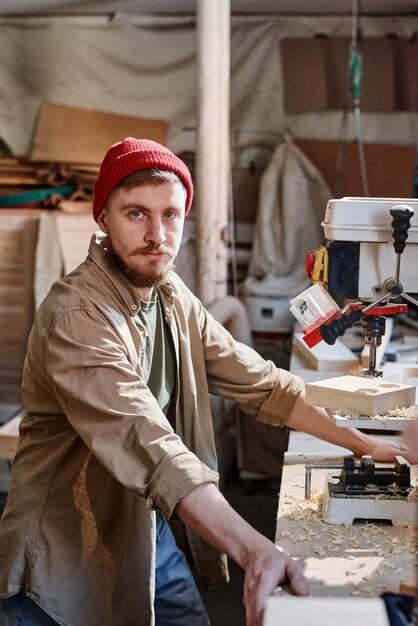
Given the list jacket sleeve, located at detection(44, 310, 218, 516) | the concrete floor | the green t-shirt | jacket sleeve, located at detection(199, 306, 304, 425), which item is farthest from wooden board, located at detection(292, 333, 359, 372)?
jacket sleeve, located at detection(44, 310, 218, 516)

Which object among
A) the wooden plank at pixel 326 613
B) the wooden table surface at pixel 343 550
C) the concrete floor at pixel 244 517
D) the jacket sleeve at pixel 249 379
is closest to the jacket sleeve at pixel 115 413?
the wooden table surface at pixel 343 550

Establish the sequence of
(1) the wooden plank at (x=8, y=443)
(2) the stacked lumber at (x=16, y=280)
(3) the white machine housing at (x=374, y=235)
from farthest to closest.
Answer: (2) the stacked lumber at (x=16, y=280), (1) the wooden plank at (x=8, y=443), (3) the white machine housing at (x=374, y=235)

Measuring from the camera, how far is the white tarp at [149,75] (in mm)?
5977

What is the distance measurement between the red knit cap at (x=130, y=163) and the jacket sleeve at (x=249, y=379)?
0.49m

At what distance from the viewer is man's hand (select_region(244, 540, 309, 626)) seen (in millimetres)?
1783

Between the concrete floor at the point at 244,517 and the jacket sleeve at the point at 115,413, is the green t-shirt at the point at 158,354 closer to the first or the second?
the jacket sleeve at the point at 115,413

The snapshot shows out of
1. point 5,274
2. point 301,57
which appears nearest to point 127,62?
point 301,57

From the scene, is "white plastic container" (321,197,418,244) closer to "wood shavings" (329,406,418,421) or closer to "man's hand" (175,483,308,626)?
"wood shavings" (329,406,418,421)

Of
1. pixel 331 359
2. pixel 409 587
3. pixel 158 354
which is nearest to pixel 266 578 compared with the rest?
pixel 409 587

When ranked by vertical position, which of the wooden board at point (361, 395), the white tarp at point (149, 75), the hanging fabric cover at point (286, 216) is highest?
the white tarp at point (149, 75)

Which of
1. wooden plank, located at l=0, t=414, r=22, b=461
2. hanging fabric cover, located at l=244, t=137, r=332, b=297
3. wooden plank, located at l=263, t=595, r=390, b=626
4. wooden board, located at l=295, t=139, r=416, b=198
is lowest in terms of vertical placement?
wooden plank, located at l=0, t=414, r=22, b=461

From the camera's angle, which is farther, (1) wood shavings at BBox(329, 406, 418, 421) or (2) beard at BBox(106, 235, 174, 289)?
(2) beard at BBox(106, 235, 174, 289)

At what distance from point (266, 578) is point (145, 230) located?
3.20ft

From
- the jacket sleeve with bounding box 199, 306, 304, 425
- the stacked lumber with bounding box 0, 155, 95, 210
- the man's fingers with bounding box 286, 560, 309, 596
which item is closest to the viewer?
the man's fingers with bounding box 286, 560, 309, 596
